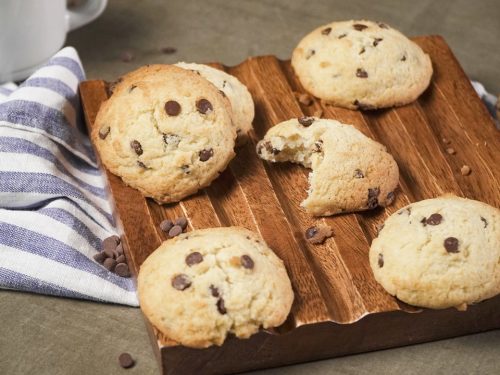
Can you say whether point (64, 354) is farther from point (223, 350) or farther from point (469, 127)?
point (469, 127)

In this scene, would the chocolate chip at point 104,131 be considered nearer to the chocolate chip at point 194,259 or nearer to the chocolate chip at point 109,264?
→ the chocolate chip at point 109,264

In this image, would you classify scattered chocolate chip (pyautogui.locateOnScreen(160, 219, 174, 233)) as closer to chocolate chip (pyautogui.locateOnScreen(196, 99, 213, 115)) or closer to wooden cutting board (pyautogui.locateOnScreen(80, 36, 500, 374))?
wooden cutting board (pyautogui.locateOnScreen(80, 36, 500, 374))

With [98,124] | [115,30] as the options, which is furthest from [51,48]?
[98,124]

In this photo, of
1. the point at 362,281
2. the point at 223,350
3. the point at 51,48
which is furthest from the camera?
the point at 51,48

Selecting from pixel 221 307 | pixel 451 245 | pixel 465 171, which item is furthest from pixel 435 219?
pixel 221 307

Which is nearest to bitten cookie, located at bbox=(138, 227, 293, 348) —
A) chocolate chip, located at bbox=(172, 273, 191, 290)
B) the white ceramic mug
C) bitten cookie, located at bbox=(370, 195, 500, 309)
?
chocolate chip, located at bbox=(172, 273, 191, 290)

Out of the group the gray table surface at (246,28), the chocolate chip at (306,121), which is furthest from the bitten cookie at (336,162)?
the gray table surface at (246,28)
